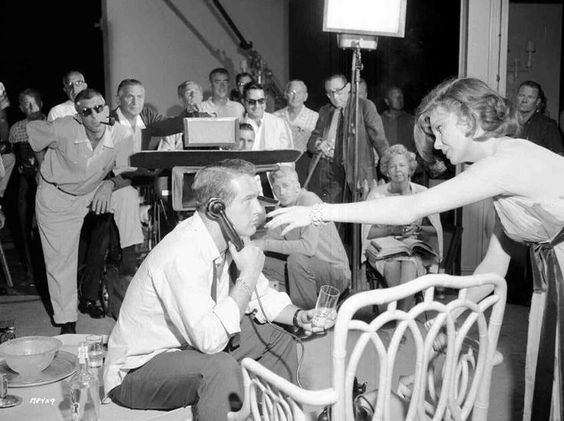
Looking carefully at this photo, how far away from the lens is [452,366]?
1.47 meters

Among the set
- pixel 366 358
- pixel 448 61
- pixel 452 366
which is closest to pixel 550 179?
pixel 452 366

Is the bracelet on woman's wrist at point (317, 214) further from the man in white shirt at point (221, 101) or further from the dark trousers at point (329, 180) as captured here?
the man in white shirt at point (221, 101)

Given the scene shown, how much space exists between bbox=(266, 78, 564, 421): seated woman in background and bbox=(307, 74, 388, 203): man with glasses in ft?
8.50

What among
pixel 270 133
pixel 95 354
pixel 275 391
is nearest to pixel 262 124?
pixel 270 133

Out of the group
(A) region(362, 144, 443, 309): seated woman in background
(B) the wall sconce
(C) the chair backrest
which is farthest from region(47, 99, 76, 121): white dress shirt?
(B) the wall sconce

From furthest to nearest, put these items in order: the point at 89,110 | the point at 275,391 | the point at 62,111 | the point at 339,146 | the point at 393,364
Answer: the point at 339,146 < the point at 62,111 < the point at 89,110 < the point at 275,391 < the point at 393,364

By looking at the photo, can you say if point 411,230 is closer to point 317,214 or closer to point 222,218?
point 222,218

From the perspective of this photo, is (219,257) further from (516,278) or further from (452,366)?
(516,278)

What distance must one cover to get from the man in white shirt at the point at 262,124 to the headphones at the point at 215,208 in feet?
8.20

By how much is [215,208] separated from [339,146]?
276 centimetres

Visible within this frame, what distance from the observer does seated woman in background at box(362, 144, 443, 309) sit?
391cm

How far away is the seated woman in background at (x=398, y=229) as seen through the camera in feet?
12.8

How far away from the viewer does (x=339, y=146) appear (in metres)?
4.72

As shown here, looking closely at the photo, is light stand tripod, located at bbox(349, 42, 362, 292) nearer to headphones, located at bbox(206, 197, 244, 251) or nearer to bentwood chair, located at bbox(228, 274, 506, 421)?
headphones, located at bbox(206, 197, 244, 251)
